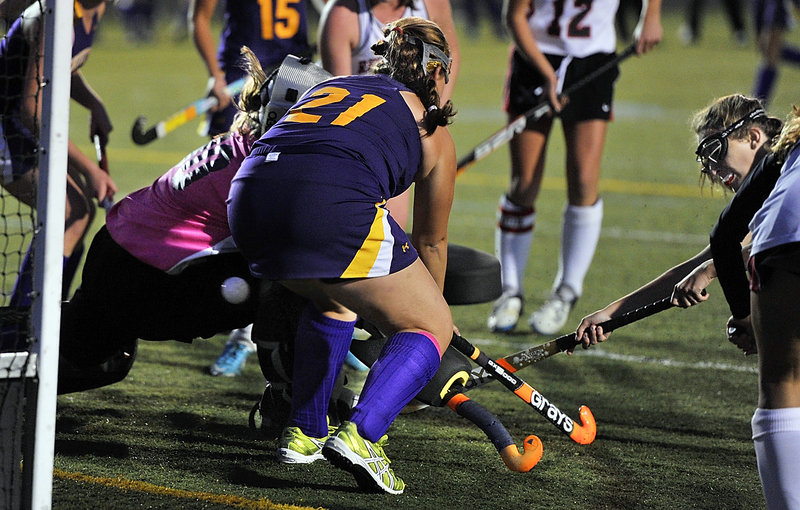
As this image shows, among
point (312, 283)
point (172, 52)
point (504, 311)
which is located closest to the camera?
point (312, 283)

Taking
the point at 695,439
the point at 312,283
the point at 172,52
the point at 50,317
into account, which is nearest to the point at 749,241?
the point at 695,439

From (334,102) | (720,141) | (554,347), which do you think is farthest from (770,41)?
(334,102)

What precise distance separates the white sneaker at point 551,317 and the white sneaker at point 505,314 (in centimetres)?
8

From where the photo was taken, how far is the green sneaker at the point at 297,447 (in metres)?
3.02

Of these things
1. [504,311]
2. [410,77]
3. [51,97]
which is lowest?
[504,311]

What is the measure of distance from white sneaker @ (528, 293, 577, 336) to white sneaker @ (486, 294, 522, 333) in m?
0.08

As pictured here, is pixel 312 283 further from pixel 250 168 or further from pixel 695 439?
pixel 695 439

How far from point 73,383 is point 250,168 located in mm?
1035

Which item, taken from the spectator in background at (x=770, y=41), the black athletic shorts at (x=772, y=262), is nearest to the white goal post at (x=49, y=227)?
the black athletic shorts at (x=772, y=262)

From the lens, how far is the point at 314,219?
2762 mm

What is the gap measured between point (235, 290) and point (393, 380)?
2.10ft

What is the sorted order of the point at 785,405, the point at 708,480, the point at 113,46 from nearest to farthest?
the point at 785,405 < the point at 708,480 < the point at 113,46

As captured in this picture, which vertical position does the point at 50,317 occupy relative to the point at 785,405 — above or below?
above

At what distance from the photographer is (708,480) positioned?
3.12 m
